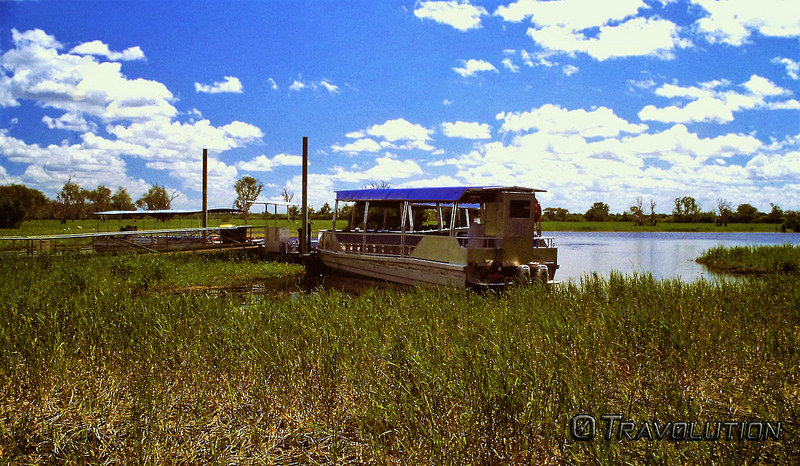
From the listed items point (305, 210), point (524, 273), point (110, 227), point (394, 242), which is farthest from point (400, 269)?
point (110, 227)

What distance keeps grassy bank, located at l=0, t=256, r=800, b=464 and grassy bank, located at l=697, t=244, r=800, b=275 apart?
17524mm

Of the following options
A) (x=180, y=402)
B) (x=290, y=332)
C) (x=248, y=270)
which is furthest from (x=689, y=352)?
(x=248, y=270)

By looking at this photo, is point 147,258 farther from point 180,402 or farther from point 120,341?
point 180,402

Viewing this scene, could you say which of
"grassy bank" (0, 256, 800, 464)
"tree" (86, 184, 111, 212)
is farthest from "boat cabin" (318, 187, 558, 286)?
"tree" (86, 184, 111, 212)

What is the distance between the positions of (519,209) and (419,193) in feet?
11.8

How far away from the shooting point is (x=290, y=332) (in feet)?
24.2

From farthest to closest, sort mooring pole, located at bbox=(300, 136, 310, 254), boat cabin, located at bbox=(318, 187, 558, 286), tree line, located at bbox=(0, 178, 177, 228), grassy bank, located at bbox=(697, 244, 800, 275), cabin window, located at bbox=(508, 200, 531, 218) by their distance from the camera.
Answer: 1. tree line, located at bbox=(0, 178, 177, 228)
2. mooring pole, located at bbox=(300, 136, 310, 254)
3. grassy bank, located at bbox=(697, 244, 800, 275)
4. boat cabin, located at bbox=(318, 187, 558, 286)
5. cabin window, located at bbox=(508, 200, 531, 218)

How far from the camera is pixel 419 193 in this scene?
55.7ft

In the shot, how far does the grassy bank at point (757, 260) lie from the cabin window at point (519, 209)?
47.8 ft

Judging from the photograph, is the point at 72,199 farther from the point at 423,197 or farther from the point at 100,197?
the point at 423,197

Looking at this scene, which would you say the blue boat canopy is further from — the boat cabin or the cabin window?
the cabin window

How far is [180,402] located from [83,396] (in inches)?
42.4

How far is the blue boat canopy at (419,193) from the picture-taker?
1467cm

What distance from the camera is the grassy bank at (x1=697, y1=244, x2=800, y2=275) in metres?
23.8
